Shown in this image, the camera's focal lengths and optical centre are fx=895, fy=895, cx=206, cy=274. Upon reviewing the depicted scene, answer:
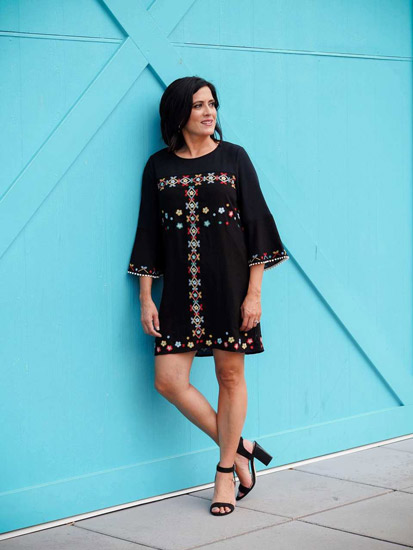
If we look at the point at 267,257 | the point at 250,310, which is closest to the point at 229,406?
the point at 250,310

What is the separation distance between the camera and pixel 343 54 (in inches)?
174

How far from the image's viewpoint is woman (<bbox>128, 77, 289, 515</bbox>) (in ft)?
11.6

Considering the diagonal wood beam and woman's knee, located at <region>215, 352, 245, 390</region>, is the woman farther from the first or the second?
the diagonal wood beam

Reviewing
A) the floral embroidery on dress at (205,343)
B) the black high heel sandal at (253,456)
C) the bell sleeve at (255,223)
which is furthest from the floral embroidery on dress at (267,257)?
the black high heel sandal at (253,456)

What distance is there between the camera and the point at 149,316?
11.6 feet

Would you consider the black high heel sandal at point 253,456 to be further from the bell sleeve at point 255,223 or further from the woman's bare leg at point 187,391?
the bell sleeve at point 255,223

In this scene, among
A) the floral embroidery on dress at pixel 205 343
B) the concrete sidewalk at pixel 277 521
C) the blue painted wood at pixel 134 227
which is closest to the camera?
the concrete sidewalk at pixel 277 521

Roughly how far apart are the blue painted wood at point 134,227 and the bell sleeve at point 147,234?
5 centimetres

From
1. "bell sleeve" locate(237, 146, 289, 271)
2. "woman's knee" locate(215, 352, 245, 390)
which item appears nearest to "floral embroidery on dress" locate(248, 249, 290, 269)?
"bell sleeve" locate(237, 146, 289, 271)

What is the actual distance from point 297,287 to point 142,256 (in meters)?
0.97

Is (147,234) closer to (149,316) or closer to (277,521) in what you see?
(149,316)

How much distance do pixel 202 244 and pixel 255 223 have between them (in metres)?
0.23

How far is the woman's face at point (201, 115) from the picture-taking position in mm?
3531

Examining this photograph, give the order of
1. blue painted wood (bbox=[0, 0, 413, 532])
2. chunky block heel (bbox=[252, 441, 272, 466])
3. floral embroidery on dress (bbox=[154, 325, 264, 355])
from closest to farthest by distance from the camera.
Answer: blue painted wood (bbox=[0, 0, 413, 532]) → floral embroidery on dress (bbox=[154, 325, 264, 355]) → chunky block heel (bbox=[252, 441, 272, 466])
